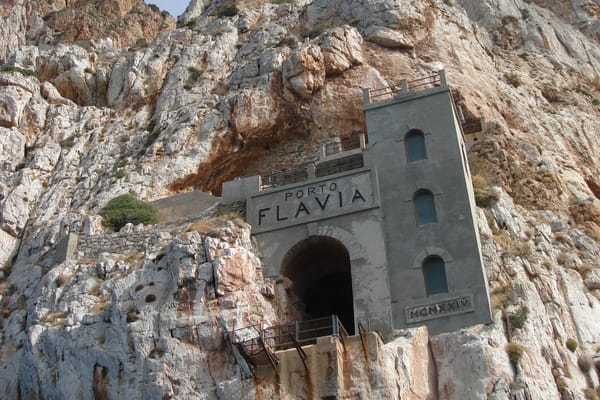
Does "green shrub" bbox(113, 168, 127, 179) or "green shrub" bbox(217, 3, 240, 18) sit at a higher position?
"green shrub" bbox(217, 3, 240, 18)

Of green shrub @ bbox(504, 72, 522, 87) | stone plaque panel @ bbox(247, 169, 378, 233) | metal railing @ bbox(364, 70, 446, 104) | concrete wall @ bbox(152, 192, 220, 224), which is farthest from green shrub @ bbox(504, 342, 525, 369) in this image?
green shrub @ bbox(504, 72, 522, 87)

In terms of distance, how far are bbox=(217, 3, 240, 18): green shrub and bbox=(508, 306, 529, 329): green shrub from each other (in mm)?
37182

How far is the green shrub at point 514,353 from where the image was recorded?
930 inches

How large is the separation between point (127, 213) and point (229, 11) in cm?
2628

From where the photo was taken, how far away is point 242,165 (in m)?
42.1

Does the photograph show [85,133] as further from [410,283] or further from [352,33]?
[410,283]

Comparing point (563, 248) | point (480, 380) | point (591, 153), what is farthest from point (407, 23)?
point (480, 380)

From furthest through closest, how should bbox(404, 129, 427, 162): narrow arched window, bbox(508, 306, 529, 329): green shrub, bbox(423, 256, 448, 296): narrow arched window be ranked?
bbox(404, 129, 427, 162): narrow arched window
bbox(423, 256, 448, 296): narrow arched window
bbox(508, 306, 529, 329): green shrub

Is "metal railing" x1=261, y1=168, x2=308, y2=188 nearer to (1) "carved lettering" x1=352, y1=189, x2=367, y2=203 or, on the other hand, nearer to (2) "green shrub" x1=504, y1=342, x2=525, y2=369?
(1) "carved lettering" x1=352, y1=189, x2=367, y2=203

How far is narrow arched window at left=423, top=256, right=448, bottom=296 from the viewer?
26.1m

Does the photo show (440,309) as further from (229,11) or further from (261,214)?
(229,11)

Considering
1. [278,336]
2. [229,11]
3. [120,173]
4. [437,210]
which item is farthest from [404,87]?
[229,11]

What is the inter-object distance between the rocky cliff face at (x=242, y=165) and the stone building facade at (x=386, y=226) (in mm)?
1404

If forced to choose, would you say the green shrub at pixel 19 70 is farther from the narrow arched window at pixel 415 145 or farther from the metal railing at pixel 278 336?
the metal railing at pixel 278 336
